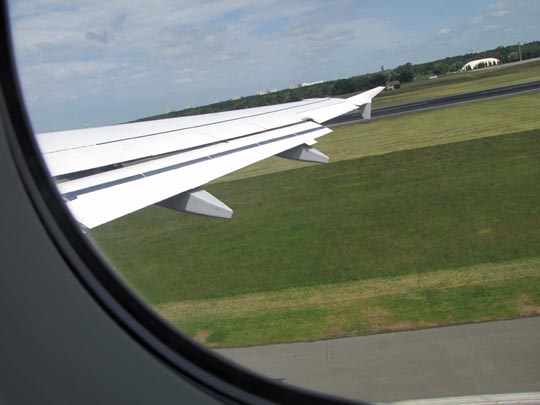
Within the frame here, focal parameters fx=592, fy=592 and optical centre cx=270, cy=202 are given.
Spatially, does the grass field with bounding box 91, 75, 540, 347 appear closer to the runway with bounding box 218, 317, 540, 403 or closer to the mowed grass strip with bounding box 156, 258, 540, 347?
the mowed grass strip with bounding box 156, 258, 540, 347

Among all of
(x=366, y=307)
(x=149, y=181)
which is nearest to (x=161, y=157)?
(x=149, y=181)

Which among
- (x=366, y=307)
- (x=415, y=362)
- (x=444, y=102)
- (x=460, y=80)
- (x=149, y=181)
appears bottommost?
(x=366, y=307)

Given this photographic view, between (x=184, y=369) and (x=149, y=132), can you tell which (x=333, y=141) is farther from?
(x=184, y=369)

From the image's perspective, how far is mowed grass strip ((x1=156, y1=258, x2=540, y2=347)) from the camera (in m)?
4.94

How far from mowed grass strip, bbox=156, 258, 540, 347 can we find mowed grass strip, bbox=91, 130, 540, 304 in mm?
294

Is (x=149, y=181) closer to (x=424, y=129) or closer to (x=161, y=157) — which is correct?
(x=161, y=157)

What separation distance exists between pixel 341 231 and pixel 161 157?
15.9 ft

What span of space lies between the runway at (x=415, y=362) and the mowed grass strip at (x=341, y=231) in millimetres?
1231

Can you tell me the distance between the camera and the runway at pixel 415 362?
11.7ft

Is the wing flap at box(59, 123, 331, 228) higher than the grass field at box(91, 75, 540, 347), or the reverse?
the wing flap at box(59, 123, 331, 228)

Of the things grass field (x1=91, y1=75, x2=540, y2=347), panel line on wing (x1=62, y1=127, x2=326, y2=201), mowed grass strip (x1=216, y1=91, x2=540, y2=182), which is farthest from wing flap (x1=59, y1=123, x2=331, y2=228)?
mowed grass strip (x1=216, y1=91, x2=540, y2=182)

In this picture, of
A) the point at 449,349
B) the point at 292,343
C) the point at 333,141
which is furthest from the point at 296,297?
the point at 333,141

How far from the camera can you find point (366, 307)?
218 inches

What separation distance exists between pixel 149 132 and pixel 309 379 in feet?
7.18
